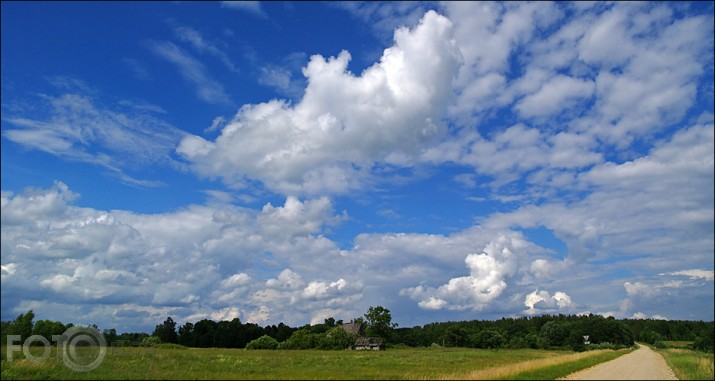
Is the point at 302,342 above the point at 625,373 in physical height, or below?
above

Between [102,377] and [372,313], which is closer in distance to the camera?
[102,377]

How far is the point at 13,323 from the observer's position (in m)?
72.8

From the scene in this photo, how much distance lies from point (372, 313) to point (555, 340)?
55933mm

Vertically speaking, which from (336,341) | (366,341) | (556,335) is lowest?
(336,341)

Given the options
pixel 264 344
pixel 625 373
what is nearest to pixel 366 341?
pixel 264 344

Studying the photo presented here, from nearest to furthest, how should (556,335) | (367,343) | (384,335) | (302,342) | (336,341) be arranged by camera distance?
(336,341) < (302,342) < (367,343) < (384,335) < (556,335)

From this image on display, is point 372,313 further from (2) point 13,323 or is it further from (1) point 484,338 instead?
(2) point 13,323

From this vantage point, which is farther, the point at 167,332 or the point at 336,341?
the point at 167,332

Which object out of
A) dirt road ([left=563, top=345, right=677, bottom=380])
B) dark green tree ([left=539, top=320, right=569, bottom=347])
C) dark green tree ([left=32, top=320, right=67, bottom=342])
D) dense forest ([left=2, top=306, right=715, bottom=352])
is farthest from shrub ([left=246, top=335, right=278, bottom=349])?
dirt road ([left=563, top=345, right=677, bottom=380])

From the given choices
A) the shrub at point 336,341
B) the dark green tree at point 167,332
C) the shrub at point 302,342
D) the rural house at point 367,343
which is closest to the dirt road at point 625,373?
the shrub at point 336,341

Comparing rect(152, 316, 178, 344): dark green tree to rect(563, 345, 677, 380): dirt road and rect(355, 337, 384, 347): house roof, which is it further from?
rect(563, 345, 677, 380): dirt road

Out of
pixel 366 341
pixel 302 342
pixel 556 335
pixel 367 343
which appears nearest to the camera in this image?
pixel 302 342

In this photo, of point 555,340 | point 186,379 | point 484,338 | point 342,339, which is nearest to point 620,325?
point 555,340

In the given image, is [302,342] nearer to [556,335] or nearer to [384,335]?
[384,335]
